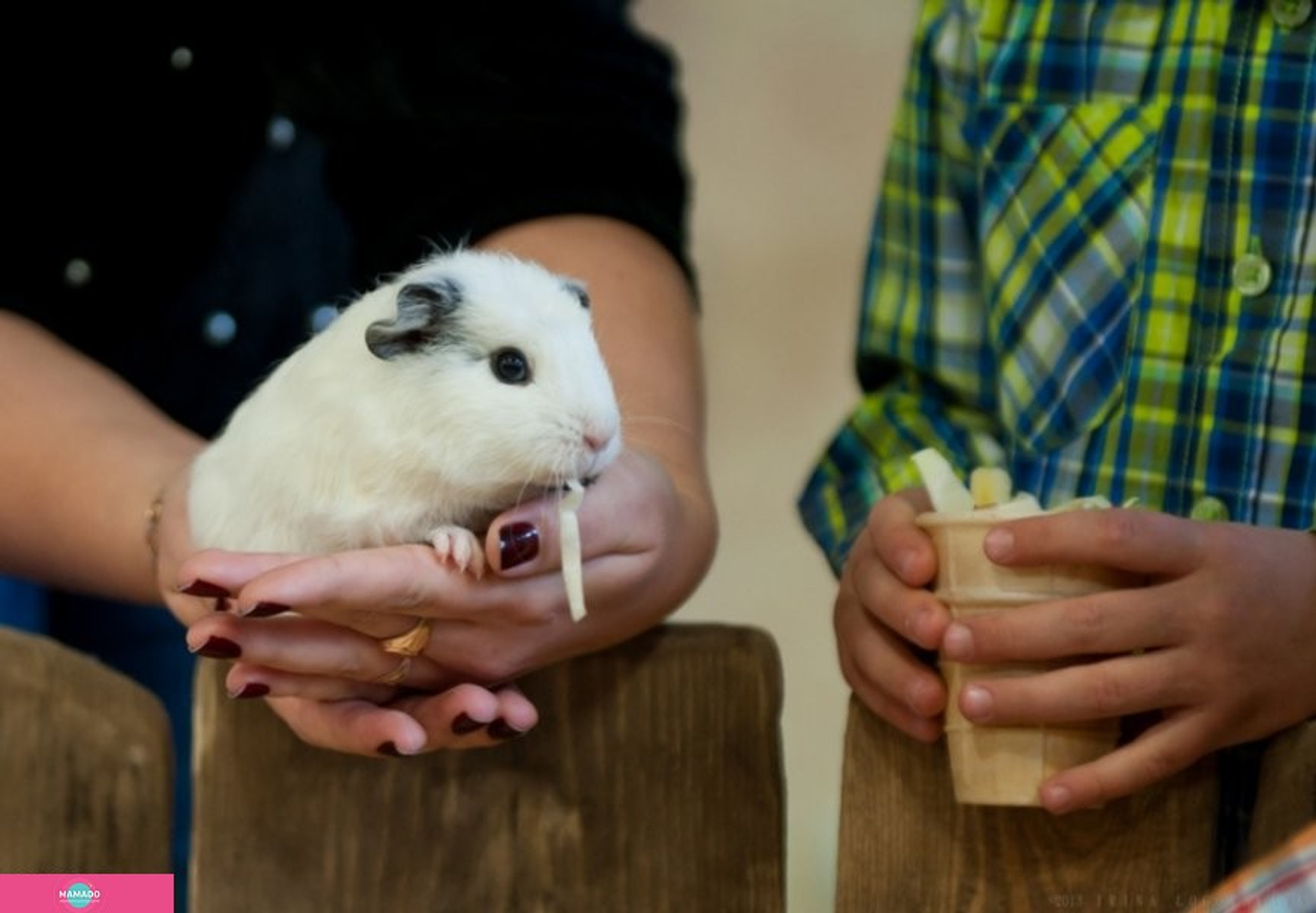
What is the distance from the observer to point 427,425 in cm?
86

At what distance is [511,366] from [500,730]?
0.60 ft

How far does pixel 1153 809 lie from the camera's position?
91cm

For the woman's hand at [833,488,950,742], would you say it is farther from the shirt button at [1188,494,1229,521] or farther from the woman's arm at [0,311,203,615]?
the woman's arm at [0,311,203,615]

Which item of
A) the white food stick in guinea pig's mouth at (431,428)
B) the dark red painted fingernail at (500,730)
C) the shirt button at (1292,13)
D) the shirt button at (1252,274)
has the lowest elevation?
the dark red painted fingernail at (500,730)

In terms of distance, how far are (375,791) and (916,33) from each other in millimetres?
672

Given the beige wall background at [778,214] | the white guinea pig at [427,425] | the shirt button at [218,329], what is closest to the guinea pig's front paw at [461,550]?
the white guinea pig at [427,425]

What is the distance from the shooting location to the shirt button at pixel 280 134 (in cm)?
125

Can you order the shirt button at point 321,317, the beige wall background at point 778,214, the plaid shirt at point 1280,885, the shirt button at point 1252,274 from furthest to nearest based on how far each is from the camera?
1. the beige wall background at point 778,214
2. the shirt button at point 321,317
3. the shirt button at point 1252,274
4. the plaid shirt at point 1280,885

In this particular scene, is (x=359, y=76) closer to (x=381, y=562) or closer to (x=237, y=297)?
(x=237, y=297)

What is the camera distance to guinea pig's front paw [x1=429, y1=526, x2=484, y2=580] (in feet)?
2.74

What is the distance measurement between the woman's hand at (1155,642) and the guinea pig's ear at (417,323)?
0.95 feet

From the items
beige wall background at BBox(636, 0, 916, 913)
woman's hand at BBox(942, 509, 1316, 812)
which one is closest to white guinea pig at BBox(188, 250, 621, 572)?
woman's hand at BBox(942, 509, 1316, 812)

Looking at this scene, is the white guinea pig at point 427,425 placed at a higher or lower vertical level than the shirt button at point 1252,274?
lower

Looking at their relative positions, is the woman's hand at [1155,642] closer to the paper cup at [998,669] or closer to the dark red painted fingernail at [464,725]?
the paper cup at [998,669]
